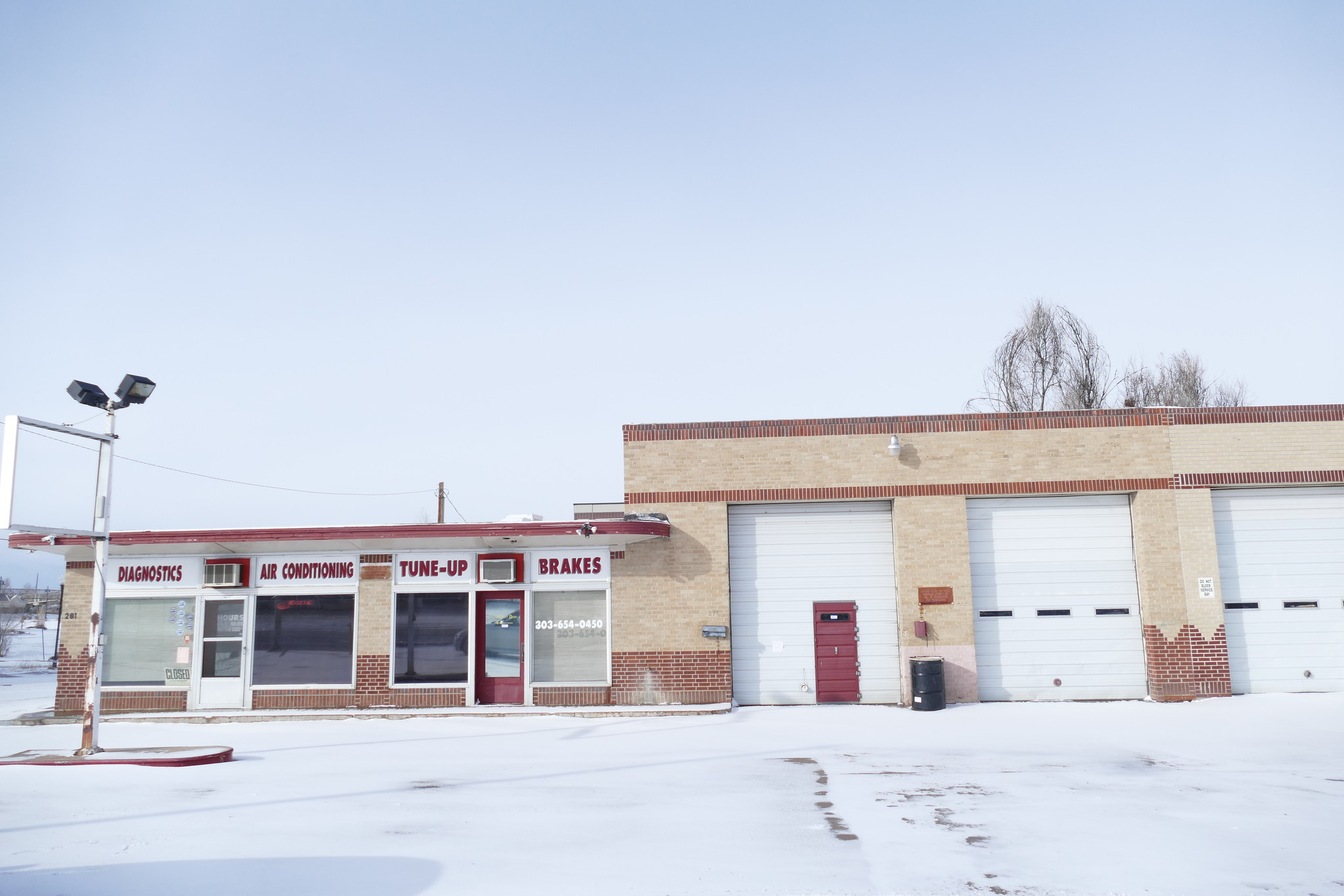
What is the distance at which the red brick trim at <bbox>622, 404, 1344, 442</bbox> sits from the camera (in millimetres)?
19438

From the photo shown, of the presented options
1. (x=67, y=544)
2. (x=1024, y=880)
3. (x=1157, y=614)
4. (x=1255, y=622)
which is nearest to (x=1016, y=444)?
(x=1157, y=614)

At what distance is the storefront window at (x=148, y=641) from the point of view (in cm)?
1967

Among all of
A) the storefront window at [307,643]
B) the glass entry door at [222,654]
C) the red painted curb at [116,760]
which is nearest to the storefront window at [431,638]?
the storefront window at [307,643]

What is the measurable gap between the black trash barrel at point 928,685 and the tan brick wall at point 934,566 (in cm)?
79

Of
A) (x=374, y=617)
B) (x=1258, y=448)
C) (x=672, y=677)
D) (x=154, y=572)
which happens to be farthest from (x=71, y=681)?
(x=1258, y=448)

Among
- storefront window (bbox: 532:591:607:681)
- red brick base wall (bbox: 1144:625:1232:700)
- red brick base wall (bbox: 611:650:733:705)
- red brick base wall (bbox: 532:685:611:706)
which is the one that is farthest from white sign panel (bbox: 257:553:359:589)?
red brick base wall (bbox: 1144:625:1232:700)

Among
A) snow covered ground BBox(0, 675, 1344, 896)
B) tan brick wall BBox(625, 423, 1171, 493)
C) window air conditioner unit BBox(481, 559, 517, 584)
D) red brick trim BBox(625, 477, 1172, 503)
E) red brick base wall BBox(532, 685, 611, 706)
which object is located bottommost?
snow covered ground BBox(0, 675, 1344, 896)

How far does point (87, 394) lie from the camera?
1330 centimetres

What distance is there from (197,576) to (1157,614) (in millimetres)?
20143

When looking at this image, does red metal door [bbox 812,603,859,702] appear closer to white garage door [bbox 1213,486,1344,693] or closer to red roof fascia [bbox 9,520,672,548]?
red roof fascia [bbox 9,520,672,548]

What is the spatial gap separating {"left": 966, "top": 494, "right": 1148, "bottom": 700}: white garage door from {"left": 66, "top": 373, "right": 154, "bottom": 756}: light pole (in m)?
15.6

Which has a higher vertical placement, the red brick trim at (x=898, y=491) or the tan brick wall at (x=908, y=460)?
the tan brick wall at (x=908, y=460)

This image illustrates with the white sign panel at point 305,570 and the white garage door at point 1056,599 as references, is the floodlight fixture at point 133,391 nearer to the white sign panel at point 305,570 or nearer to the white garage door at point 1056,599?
the white sign panel at point 305,570

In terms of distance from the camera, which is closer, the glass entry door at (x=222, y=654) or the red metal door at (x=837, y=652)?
the red metal door at (x=837, y=652)
